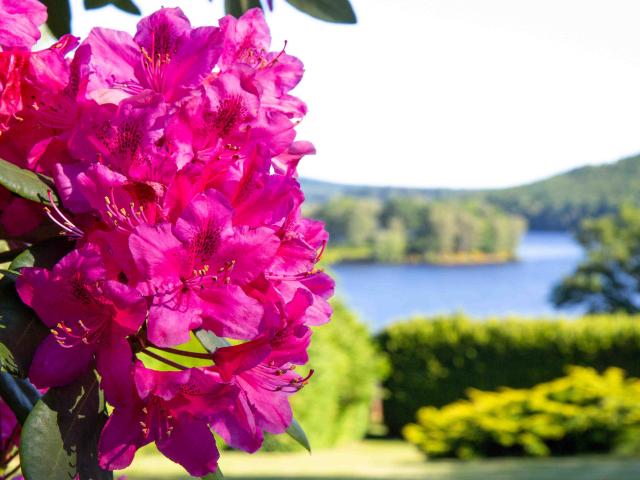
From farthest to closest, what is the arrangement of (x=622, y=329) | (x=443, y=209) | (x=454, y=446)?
1. (x=443, y=209)
2. (x=622, y=329)
3. (x=454, y=446)

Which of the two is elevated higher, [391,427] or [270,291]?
[270,291]

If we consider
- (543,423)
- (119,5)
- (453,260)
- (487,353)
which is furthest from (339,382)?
(453,260)

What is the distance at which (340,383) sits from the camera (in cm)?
1143

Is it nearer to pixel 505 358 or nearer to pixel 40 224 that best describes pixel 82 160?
pixel 40 224

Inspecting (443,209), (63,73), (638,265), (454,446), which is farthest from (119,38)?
(443,209)

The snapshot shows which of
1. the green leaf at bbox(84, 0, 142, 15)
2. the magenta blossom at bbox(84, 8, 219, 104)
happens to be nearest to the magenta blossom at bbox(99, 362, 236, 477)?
the magenta blossom at bbox(84, 8, 219, 104)

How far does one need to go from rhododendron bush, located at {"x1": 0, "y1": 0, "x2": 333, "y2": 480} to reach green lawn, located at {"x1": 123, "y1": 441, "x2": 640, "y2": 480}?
22.1ft

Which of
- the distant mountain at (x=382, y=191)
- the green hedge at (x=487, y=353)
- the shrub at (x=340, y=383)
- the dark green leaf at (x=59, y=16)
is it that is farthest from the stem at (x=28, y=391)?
the distant mountain at (x=382, y=191)

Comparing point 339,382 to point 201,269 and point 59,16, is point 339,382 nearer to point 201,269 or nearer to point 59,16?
point 59,16

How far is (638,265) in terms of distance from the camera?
3806 centimetres

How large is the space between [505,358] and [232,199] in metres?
11.5

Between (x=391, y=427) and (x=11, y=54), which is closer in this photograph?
(x=11, y=54)

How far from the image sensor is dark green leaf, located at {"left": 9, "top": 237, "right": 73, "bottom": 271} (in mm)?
621

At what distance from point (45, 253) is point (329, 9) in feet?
1.79
